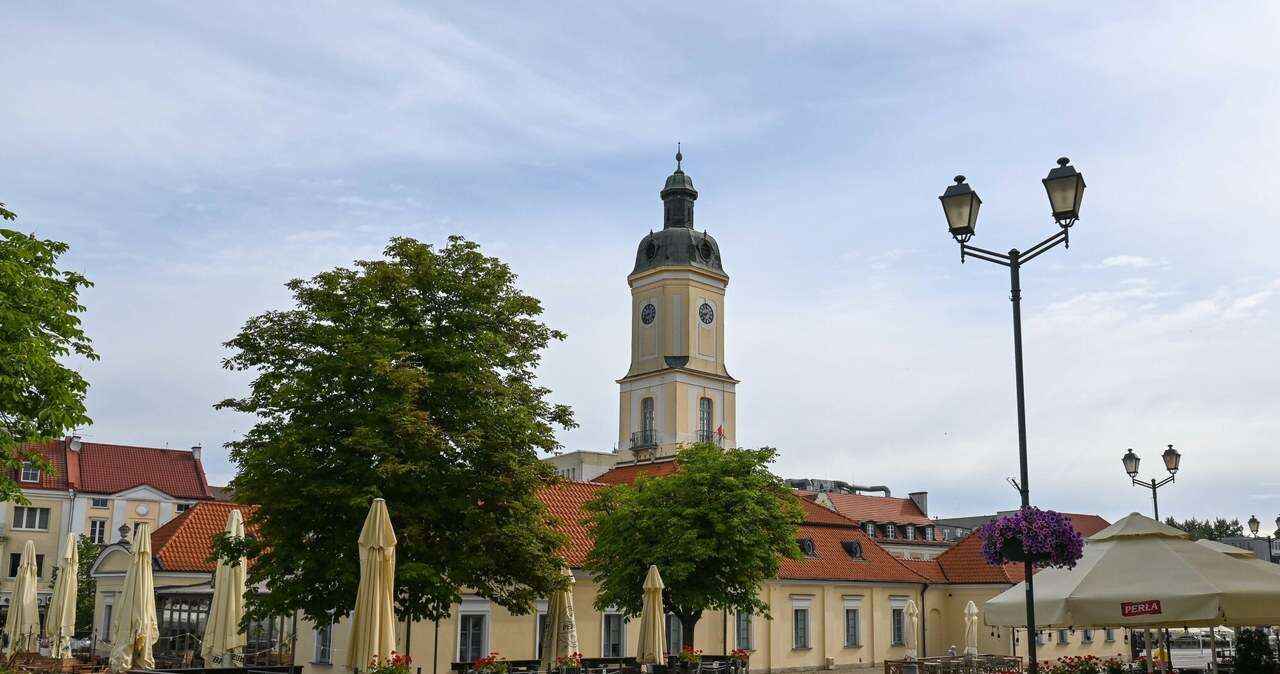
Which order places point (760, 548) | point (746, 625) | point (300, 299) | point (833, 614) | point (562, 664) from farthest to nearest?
point (833, 614), point (746, 625), point (760, 548), point (562, 664), point (300, 299)

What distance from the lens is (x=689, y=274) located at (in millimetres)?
69500

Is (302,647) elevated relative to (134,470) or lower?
lower

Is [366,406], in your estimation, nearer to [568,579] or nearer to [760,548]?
[568,579]

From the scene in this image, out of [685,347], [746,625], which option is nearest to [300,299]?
[746,625]

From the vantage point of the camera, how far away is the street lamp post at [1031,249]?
12.5 m

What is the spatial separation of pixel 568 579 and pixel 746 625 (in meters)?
15.6

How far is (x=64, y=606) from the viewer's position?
26.0 metres

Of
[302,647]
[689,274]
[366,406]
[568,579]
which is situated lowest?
[302,647]

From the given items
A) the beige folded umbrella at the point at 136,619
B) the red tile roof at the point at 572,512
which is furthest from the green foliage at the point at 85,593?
the beige folded umbrella at the point at 136,619

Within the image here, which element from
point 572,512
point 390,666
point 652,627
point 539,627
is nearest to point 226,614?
point 390,666

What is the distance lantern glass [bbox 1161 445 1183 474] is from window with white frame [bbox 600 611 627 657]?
1605 centimetres

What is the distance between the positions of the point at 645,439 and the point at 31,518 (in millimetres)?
32734

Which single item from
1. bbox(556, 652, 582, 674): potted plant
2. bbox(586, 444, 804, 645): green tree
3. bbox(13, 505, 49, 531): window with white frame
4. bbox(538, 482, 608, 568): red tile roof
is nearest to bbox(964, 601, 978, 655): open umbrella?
bbox(586, 444, 804, 645): green tree

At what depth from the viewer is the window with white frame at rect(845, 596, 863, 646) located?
42.5 metres
